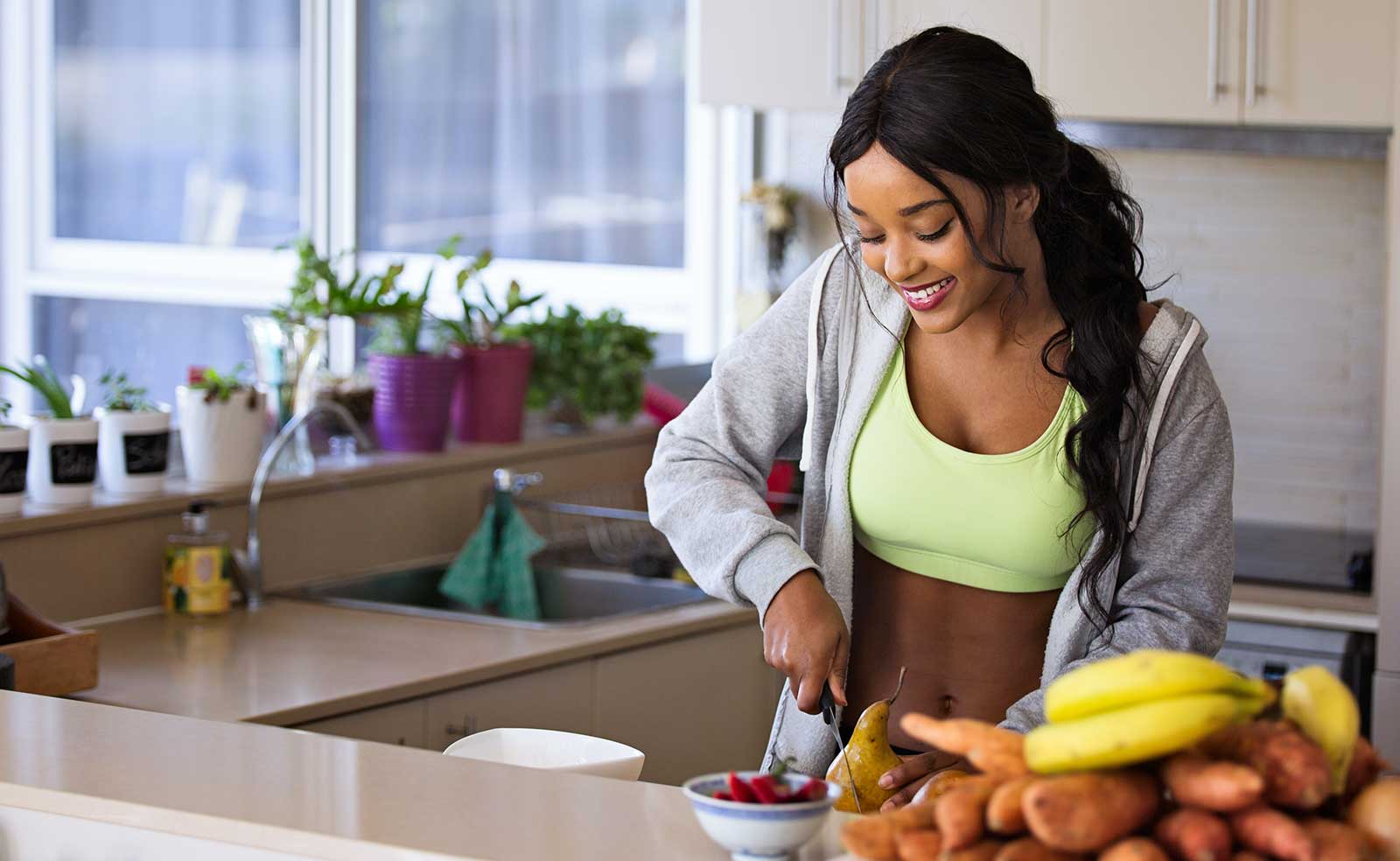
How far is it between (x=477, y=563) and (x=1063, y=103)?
55.7 inches

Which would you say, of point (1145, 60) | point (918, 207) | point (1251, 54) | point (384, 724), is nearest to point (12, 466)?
point (384, 724)

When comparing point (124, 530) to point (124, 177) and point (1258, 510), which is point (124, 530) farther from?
point (124, 177)

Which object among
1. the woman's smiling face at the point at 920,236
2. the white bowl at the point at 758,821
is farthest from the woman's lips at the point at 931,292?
the white bowl at the point at 758,821

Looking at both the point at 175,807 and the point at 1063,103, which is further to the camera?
the point at 1063,103

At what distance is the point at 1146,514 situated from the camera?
165 centimetres

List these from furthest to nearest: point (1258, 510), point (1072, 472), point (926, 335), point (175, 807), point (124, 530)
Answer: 1. point (1258, 510)
2. point (124, 530)
3. point (926, 335)
4. point (1072, 472)
5. point (175, 807)

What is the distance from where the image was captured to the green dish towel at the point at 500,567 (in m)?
3.02

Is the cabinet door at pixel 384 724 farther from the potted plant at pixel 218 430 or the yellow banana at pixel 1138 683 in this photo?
the yellow banana at pixel 1138 683

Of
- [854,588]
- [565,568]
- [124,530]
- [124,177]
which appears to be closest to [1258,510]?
[565,568]

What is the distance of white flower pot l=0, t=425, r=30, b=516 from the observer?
252cm

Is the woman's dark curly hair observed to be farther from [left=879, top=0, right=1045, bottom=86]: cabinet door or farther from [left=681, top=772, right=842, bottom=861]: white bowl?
[left=879, top=0, right=1045, bottom=86]: cabinet door

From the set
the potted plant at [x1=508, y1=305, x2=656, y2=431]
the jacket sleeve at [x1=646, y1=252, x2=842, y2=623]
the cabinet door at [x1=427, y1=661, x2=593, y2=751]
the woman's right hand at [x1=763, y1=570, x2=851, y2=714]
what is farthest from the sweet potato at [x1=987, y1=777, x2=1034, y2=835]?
the potted plant at [x1=508, y1=305, x2=656, y2=431]

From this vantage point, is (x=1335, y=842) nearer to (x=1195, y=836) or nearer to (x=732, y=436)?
(x=1195, y=836)

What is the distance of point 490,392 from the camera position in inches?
130
